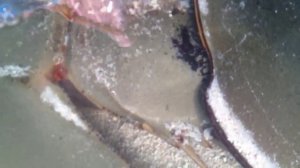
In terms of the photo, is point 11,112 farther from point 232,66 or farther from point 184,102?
point 232,66

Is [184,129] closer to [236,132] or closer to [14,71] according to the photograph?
[236,132]

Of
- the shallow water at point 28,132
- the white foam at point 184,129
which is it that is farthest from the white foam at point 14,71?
the white foam at point 184,129

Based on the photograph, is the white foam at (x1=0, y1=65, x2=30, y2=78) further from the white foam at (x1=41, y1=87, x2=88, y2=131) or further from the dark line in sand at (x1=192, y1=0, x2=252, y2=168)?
the dark line in sand at (x1=192, y1=0, x2=252, y2=168)

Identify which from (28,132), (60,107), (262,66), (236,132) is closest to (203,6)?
(262,66)

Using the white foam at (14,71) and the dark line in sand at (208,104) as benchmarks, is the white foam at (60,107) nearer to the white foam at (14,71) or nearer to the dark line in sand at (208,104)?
the white foam at (14,71)

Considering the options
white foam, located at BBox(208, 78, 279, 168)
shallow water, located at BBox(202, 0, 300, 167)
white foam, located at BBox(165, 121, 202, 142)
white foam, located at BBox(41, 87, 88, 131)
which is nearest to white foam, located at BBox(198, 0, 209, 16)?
shallow water, located at BBox(202, 0, 300, 167)

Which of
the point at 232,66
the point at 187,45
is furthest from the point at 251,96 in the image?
the point at 187,45
